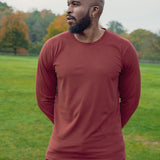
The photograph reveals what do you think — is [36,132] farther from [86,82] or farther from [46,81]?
[86,82]

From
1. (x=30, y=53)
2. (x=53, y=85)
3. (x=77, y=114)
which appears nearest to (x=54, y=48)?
(x=53, y=85)

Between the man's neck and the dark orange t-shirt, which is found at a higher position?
the man's neck

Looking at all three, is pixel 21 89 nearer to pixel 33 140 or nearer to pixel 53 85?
pixel 33 140

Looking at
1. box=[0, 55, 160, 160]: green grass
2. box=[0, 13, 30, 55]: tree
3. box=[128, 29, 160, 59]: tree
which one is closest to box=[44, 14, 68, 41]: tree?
box=[0, 13, 30, 55]: tree

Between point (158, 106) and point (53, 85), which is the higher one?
point (53, 85)

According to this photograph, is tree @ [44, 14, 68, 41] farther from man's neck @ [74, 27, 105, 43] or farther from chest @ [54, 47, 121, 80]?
chest @ [54, 47, 121, 80]

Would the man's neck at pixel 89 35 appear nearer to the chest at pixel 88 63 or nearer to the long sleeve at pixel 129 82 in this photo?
the chest at pixel 88 63

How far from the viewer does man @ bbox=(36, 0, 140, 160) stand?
209cm

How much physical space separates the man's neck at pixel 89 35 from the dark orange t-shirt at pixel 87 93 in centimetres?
4

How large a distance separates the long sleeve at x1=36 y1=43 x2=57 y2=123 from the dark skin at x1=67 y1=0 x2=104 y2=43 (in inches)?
10.0

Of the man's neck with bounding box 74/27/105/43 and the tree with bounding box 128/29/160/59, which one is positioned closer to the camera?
the man's neck with bounding box 74/27/105/43

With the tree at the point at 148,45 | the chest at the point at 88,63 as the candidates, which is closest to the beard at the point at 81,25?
the chest at the point at 88,63

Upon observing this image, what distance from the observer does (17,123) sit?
24.9 feet

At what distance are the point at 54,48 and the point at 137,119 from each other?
6848 millimetres
